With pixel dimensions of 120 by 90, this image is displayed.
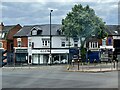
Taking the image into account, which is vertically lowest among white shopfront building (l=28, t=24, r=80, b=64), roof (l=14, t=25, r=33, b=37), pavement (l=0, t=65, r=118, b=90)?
pavement (l=0, t=65, r=118, b=90)

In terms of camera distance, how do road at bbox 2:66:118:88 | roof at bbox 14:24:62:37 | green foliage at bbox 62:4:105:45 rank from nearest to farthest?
road at bbox 2:66:118:88 → green foliage at bbox 62:4:105:45 → roof at bbox 14:24:62:37

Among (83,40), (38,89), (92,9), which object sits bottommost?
(38,89)

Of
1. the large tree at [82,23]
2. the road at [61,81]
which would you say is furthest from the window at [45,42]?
the road at [61,81]

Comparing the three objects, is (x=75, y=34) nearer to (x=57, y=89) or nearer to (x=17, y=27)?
(x=17, y=27)

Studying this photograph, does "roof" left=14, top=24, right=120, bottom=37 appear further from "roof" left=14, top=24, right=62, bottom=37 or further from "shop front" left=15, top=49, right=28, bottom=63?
"shop front" left=15, top=49, right=28, bottom=63

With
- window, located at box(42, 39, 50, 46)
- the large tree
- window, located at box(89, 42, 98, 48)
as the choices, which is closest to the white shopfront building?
window, located at box(42, 39, 50, 46)

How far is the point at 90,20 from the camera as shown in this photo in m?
56.1

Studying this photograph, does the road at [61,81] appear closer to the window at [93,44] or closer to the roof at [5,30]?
the window at [93,44]

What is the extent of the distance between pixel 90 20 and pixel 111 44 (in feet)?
31.4

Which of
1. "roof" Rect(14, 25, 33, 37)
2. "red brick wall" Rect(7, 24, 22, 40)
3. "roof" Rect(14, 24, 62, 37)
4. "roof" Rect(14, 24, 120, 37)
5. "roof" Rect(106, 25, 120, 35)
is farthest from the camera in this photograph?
"red brick wall" Rect(7, 24, 22, 40)

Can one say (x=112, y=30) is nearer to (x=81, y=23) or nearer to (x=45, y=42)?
(x=81, y=23)

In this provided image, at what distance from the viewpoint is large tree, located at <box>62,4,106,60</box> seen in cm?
5600

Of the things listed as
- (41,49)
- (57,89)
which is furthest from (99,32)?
(57,89)

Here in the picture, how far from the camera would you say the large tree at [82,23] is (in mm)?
56000
